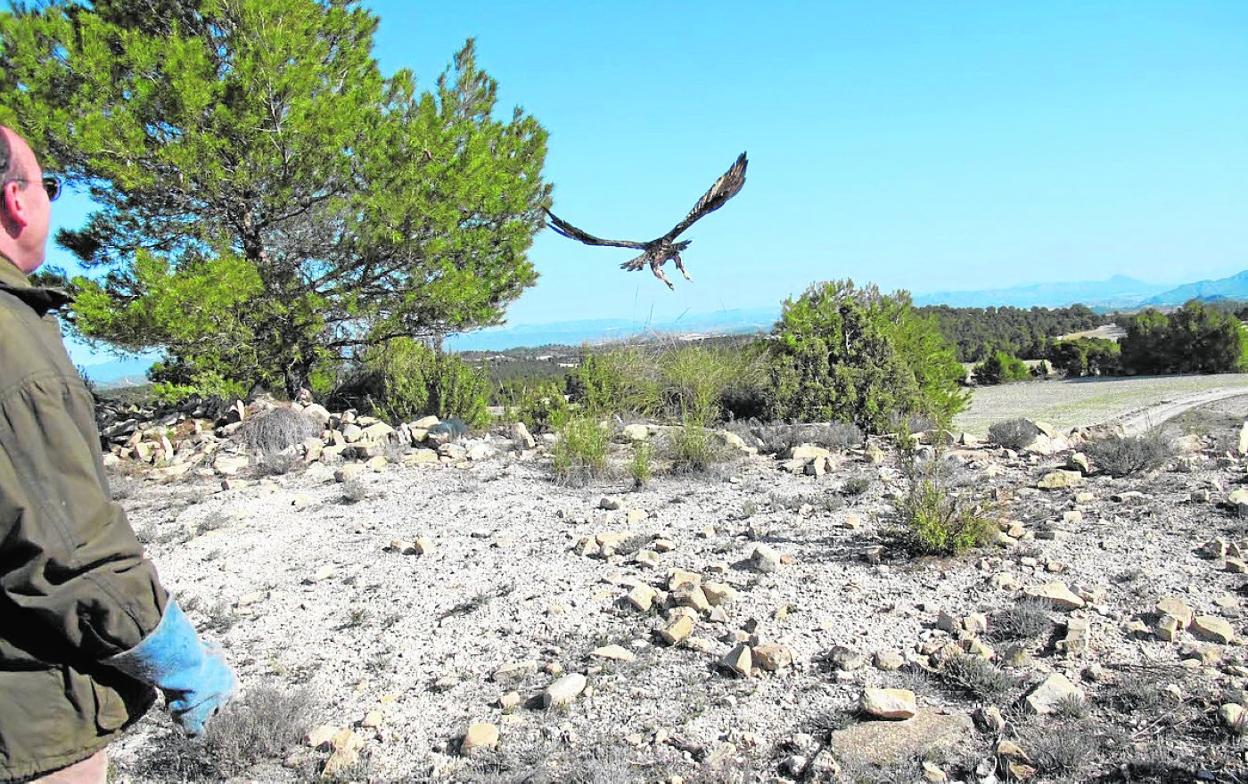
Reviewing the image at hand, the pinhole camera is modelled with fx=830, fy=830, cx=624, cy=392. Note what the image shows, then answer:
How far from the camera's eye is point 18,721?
1389 mm

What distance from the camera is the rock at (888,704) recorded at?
274 centimetres

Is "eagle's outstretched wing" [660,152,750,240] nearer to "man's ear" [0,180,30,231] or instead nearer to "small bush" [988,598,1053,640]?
"small bush" [988,598,1053,640]

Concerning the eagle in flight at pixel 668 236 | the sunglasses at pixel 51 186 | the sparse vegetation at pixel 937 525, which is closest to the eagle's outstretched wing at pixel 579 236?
the eagle in flight at pixel 668 236

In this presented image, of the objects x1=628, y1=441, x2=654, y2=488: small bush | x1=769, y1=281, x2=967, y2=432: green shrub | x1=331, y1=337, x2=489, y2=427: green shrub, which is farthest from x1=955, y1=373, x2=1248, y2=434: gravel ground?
x1=331, y1=337, x2=489, y2=427: green shrub

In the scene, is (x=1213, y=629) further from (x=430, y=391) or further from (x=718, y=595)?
(x=430, y=391)

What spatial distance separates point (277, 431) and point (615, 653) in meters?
6.43

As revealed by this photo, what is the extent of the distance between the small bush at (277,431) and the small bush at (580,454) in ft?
10.4

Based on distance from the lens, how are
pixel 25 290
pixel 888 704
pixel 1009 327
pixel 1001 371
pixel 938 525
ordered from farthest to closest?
pixel 1009 327 → pixel 1001 371 → pixel 938 525 → pixel 888 704 → pixel 25 290

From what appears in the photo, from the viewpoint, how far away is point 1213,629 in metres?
3.13

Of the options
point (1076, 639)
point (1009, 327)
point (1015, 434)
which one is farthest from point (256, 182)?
point (1009, 327)

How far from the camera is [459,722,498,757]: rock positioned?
2.81m

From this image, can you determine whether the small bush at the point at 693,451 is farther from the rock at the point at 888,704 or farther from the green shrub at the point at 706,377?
the rock at the point at 888,704

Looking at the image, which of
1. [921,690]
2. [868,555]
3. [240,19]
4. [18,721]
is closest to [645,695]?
[921,690]

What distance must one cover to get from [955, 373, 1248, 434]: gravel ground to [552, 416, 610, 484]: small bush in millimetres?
5603
